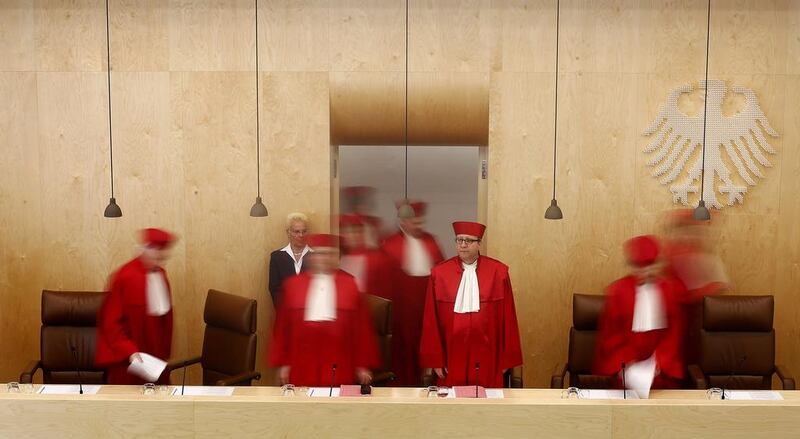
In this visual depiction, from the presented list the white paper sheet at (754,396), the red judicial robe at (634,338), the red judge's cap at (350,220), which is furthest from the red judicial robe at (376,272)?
the white paper sheet at (754,396)

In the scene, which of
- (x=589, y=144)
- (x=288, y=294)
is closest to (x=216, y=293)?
(x=288, y=294)

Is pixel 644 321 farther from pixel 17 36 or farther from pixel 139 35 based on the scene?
pixel 17 36

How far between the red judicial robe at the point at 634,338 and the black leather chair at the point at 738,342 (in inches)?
21.4

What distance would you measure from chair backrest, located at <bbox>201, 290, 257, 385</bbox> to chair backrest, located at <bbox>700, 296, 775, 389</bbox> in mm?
2671

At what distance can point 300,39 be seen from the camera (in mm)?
5609

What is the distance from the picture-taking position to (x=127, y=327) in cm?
496

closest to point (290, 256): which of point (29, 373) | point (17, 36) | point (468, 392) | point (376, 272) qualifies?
point (376, 272)

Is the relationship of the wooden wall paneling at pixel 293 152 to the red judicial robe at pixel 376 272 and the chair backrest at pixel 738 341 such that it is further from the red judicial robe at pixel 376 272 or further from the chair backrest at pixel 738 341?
the chair backrest at pixel 738 341

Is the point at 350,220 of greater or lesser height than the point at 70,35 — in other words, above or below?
below

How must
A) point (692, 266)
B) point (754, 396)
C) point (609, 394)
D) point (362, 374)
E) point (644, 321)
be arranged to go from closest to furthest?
1. point (754, 396)
2. point (609, 394)
3. point (644, 321)
4. point (362, 374)
5. point (692, 266)

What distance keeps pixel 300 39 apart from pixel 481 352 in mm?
2335

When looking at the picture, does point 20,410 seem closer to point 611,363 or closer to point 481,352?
point 481,352

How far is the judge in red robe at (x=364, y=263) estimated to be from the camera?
18.0ft

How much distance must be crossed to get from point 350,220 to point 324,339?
1.14m
